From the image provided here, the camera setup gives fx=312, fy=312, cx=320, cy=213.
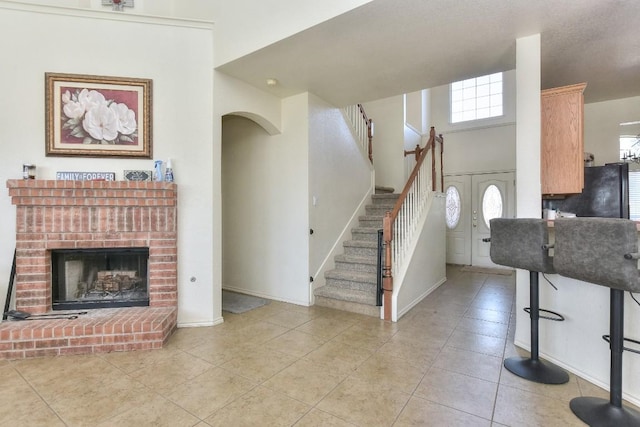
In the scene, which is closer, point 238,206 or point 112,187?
point 112,187

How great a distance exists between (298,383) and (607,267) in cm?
197

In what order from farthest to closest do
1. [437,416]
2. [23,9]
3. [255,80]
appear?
[255,80] → [23,9] → [437,416]

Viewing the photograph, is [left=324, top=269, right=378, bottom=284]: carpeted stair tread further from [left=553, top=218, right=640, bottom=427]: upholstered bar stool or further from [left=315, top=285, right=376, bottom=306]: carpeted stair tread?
[left=553, top=218, right=640, bottom=427]: upholstered bar stool

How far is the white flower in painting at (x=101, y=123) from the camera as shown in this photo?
9.99 ft

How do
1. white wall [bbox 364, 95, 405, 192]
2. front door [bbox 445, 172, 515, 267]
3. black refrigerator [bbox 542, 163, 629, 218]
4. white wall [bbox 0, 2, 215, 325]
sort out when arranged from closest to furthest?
white wall [bbox 0, 2, 215, 325], black refrigerator [bbox 542, 163, 629, 218], white wall [bbox 364, 95, 405, 192], front door [bbox 445, 172, 515, 267]

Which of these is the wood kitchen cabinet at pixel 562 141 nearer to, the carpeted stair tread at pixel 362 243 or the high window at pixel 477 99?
the carpeted stair tread at pixel 362 243

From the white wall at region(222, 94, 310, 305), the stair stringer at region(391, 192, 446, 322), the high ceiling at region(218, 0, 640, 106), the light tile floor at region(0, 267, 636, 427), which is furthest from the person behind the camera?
the white wall at region(222, 94, 310, 305)

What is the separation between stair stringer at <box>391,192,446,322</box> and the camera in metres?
3.63

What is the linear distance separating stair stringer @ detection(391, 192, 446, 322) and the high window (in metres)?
2.86

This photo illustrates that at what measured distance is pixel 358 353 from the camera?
2680 millimetres

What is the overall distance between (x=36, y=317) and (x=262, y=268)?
239 cm

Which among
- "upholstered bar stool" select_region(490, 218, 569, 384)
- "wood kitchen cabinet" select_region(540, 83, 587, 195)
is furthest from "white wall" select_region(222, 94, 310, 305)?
"wood kitchen cabinet" select_region(540, 83, 587, 195)

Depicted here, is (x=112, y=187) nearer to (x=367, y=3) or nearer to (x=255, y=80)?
(x=255, y=80)

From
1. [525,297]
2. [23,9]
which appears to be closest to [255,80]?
[23,9]
